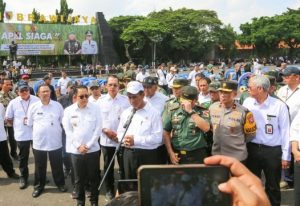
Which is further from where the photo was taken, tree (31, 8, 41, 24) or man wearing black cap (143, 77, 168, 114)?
tree (31, 8, 41, 24)

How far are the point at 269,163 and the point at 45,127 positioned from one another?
3.44 m

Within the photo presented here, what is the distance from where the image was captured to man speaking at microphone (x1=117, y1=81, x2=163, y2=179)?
465cm

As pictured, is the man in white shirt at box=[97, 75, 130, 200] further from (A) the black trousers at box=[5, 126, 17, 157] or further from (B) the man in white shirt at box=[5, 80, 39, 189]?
(A) the black trousers at box=[5, 126, 17, 157]

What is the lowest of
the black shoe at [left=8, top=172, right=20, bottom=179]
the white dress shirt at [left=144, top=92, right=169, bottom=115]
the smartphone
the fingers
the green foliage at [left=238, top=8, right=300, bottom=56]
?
the black shoe at [left=8, top=172, right=20, bottom=179]

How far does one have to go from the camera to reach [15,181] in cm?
684

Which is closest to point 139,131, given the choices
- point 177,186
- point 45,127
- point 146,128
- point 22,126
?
point 146,128

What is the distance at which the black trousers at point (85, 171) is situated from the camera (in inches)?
203

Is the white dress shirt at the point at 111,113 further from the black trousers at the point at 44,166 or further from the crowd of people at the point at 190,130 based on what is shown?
the black trousers at the point at 44,166

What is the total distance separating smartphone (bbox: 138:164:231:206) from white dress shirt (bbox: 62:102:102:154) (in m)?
3.99

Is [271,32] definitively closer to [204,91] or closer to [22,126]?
[204,91]

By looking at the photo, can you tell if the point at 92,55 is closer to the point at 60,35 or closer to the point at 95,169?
the point at 60,35

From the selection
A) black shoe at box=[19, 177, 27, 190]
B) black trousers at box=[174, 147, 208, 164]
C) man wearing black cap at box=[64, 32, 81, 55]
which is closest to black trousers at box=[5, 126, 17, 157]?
black shoe at box=[19, 177, 27, 190]

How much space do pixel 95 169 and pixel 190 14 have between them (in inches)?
2345

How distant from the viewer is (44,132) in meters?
5.96
